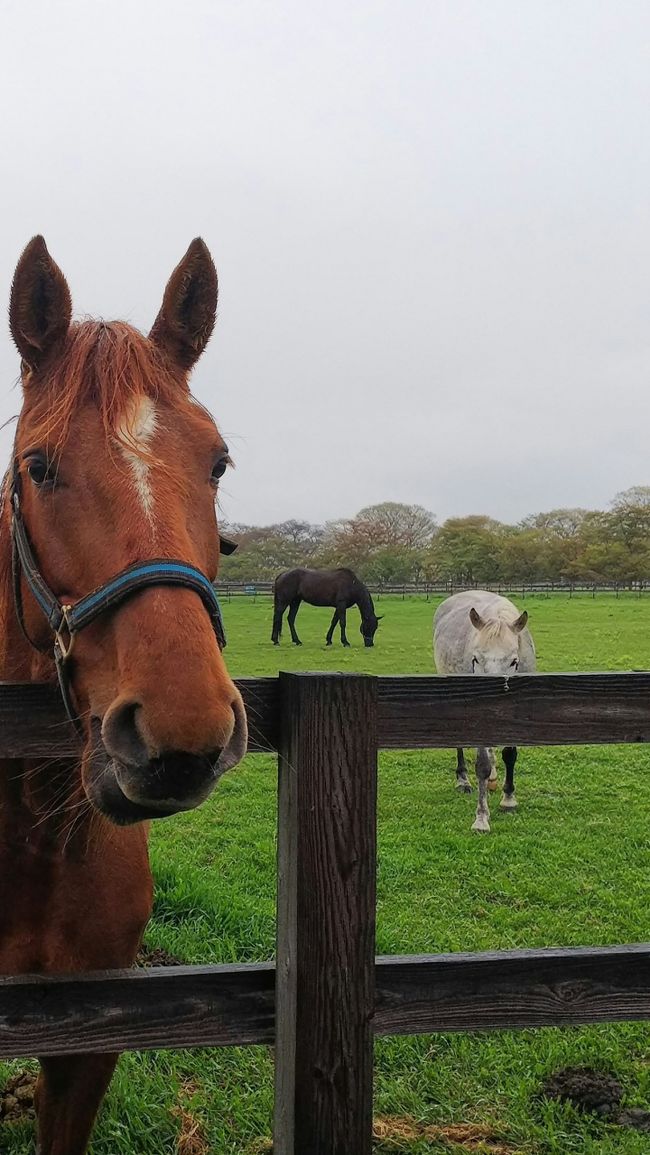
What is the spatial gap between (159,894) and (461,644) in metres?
5.97

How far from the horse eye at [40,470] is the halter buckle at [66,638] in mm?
324

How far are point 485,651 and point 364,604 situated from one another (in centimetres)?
1439

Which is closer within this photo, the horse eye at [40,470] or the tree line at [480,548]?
the horse eye at [40,470]

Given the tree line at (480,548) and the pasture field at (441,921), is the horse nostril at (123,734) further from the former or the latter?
the tree line at (480,548)

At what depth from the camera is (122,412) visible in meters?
1.97

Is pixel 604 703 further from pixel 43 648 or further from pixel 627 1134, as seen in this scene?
pixel 627 1134

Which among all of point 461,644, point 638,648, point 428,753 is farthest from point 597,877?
point 638,648

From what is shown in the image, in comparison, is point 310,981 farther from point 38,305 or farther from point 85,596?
point 38,305

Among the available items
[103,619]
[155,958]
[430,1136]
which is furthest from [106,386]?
[155,958]

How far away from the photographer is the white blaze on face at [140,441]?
183cm

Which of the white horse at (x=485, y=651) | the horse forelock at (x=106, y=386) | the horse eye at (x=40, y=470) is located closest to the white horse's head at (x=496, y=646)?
the white horse at (x=485, y=651)

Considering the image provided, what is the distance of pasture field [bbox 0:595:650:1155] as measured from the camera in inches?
127

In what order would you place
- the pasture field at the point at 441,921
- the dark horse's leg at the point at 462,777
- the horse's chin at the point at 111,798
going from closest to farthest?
the horse's chin at the point at 111,798
the pasture field at the point at 441,921
the dark horse's leg at the point at 462,777

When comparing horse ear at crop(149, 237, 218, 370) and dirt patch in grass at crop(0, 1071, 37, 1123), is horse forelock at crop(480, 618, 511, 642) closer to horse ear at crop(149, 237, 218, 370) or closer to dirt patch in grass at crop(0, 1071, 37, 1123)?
dirt patch in grass at crop(0, 1071, 37, 1123)
